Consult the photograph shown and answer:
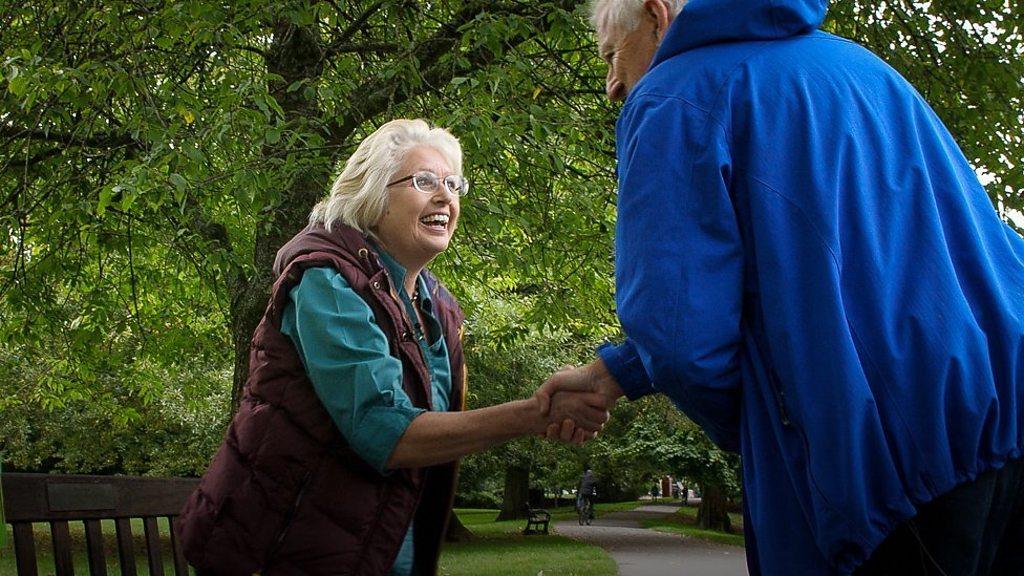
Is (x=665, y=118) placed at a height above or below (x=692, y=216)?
above

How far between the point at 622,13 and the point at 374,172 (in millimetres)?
998

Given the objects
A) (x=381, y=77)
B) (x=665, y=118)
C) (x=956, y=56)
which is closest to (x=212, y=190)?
(x=381, y=77)

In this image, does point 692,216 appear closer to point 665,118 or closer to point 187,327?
point 665,118

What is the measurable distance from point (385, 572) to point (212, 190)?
599 centimetres

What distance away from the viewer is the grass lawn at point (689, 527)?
97.6 ft

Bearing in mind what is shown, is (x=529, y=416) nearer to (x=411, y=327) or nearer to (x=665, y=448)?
(x=411, y=327)

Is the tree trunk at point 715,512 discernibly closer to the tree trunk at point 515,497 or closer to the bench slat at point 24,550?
the tree trunk at point 515,497

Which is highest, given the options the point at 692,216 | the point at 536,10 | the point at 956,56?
the point at 536,10

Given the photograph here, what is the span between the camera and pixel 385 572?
266 cm

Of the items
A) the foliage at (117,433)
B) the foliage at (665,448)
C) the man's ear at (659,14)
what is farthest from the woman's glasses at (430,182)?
the foliage at (665,448)

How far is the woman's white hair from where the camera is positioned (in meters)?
3.06

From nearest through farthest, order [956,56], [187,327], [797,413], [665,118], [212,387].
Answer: [797,413] < [665,118] < [956,56] < [187,327] < [212,387]

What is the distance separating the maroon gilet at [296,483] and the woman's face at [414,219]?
27 cm

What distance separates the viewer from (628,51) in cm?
237
